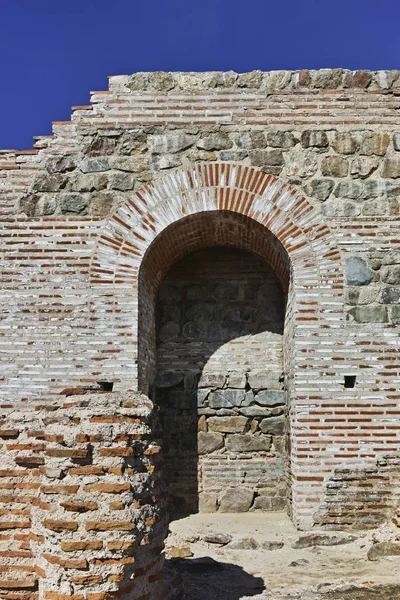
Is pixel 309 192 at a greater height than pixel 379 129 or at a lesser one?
lesser

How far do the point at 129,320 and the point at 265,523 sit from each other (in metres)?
2.78

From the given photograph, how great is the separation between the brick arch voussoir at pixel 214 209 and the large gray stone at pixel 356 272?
0.31 ft

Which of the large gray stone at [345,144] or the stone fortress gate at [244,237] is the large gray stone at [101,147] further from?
the large gray stone at [345,144]

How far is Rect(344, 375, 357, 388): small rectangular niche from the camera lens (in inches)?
270

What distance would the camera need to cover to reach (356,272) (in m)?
6.99

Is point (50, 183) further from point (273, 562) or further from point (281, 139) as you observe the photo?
point (273, 562)

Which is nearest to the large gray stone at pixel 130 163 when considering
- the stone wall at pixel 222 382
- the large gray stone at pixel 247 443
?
the stone wall at pixel 222 382

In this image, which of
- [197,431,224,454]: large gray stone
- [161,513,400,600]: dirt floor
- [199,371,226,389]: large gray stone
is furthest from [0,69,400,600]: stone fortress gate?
[199,371,226,389]: large gray stone

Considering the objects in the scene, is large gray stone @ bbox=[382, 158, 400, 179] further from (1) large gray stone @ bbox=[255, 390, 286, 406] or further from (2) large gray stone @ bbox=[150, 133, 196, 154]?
(1) large gray stone @ bbox=[255, 390, 286, 406]

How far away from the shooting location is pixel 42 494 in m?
3.62

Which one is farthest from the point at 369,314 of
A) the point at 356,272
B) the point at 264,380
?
the point at 264,380

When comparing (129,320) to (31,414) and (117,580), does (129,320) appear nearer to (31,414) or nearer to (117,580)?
(31,414)

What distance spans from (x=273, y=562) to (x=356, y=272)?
3.13 m

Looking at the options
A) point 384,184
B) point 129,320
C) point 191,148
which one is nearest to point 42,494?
point 129,320
